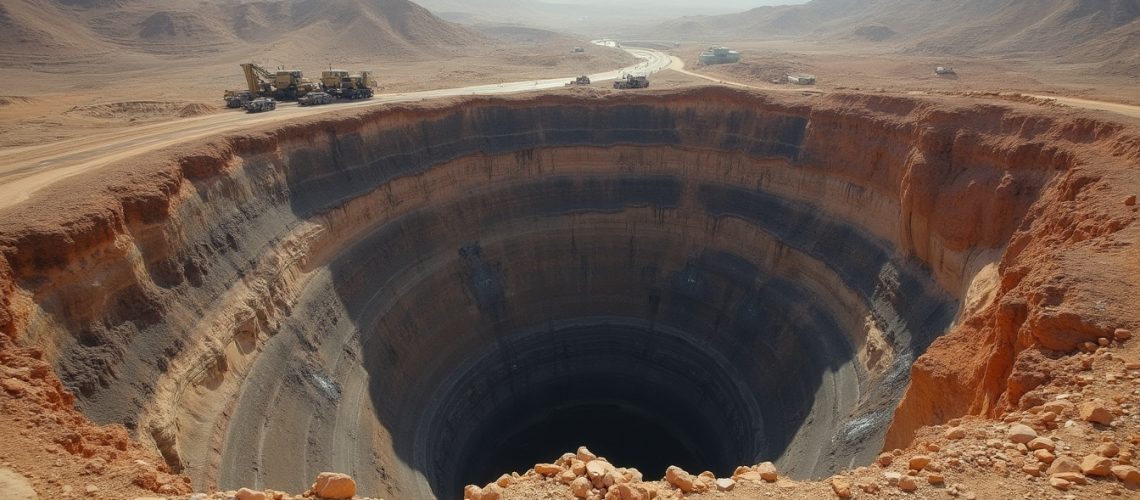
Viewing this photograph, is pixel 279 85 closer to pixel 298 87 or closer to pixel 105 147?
pixel 298 87

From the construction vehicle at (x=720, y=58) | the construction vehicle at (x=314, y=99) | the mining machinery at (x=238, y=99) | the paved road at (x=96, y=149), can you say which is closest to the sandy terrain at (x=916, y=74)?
the construction vehicle at (x=720, y=58)

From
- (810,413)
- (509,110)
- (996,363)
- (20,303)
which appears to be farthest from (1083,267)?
(509,110)

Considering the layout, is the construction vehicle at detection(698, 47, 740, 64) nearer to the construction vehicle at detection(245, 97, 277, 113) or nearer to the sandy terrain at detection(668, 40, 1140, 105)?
the sandy terrain at detection(668, 40, 1140, 105)

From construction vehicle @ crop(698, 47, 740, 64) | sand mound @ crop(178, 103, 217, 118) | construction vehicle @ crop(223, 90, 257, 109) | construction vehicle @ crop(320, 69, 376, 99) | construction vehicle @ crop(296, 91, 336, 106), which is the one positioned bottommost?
sand mound @ crop(178, 103, 217, 118)

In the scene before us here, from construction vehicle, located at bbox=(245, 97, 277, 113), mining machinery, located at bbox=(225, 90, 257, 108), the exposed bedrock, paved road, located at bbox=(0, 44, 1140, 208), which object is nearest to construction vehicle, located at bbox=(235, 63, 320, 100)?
mining machinery, located at bbox=(225, 90, 257, 108)

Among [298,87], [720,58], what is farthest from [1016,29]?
[298,87]

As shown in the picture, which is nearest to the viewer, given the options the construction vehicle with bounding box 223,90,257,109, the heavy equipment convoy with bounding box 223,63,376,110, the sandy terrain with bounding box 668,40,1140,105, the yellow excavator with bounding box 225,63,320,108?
the construction vehicle with bounding box 223,90,257,109

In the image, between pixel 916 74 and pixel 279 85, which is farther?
pixel 916 74
